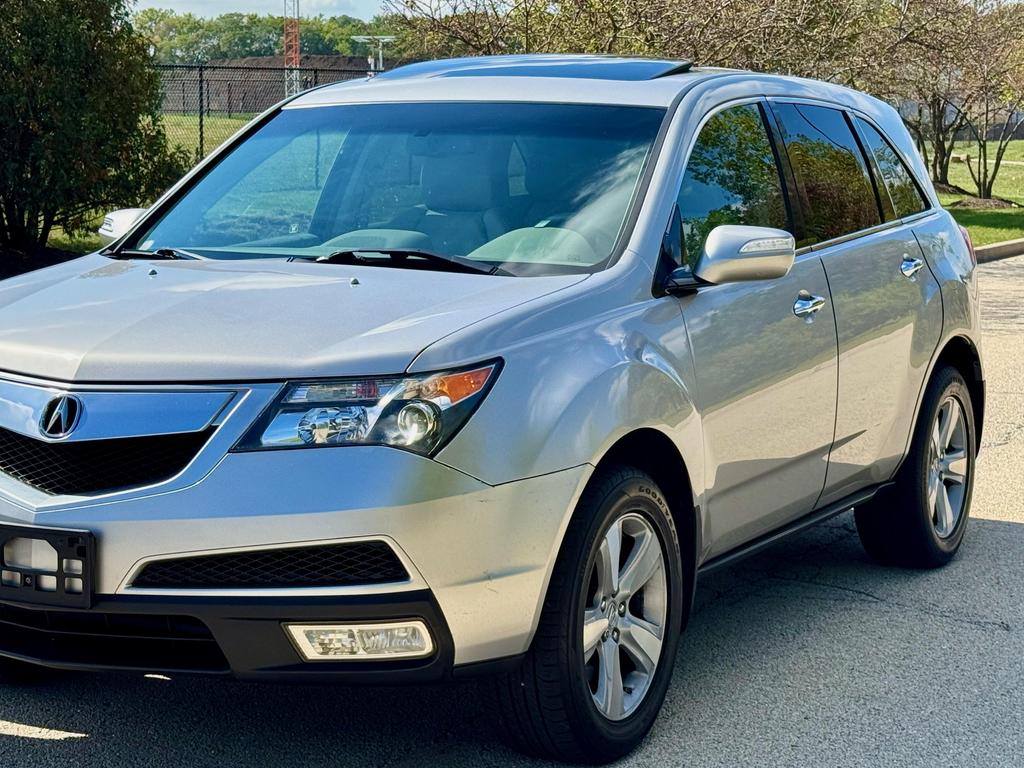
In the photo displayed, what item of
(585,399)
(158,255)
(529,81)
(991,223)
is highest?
(529,81)

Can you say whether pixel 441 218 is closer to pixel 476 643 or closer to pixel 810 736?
pixel 476 643

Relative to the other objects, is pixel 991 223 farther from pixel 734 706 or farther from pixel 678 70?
pixel 734 706

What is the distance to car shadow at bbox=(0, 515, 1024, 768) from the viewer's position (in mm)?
4301

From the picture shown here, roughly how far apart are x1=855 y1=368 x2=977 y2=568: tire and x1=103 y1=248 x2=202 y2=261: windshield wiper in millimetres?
2913

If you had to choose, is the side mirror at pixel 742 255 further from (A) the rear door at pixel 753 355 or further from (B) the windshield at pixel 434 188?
(B) the windshield at pixel 434 188

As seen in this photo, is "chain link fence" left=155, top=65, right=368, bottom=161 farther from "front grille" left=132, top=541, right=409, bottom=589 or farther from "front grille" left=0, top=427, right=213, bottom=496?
"front grille" left=132, top=541, right=409, bottom=589

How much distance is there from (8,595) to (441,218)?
5.76 ft

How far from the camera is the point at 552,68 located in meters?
5.38

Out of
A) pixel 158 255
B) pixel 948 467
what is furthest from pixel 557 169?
pixel 948 467

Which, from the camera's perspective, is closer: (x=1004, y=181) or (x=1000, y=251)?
(x=1000, y=251)

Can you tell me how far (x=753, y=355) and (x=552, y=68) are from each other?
1274 mm

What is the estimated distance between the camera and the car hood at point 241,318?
369 cm

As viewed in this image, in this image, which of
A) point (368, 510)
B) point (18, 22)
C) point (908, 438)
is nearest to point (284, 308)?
point (368, 510)

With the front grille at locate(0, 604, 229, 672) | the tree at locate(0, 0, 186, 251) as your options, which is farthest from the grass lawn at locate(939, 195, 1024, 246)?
the front grille at locate(0, 604, 229, 672)
